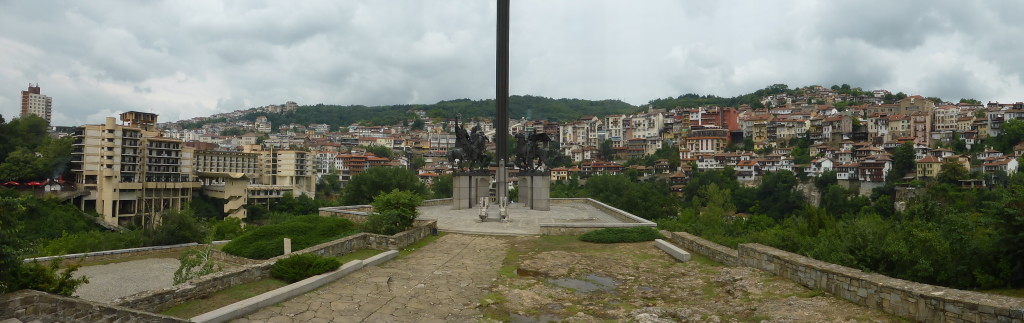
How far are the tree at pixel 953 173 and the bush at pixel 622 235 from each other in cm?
5900

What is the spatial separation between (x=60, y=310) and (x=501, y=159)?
49.7ft

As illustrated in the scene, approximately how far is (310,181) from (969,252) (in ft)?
251

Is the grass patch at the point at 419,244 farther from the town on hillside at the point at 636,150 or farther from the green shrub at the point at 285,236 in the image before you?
the town on hillside at the point at 636,150

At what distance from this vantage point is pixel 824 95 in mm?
119125

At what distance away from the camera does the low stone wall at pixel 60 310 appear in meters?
5.11

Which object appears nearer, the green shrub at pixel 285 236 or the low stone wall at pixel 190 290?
the low stone wall at pixel 190 290

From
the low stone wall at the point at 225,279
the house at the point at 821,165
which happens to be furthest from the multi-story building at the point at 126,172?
the house at the point at 821,165

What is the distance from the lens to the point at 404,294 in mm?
6930

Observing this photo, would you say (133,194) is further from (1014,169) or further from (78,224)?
(1014,169)

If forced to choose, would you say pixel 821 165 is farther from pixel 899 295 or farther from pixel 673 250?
pixel 899 295

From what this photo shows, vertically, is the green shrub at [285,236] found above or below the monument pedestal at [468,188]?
below

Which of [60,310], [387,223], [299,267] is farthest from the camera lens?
[387,223]

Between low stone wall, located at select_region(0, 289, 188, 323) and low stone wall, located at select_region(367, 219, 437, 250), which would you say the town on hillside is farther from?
low stone wall, located at select_region(0, 289, 188, 323)

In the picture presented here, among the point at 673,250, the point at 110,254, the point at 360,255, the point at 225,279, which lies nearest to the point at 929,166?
the point at 673,250
